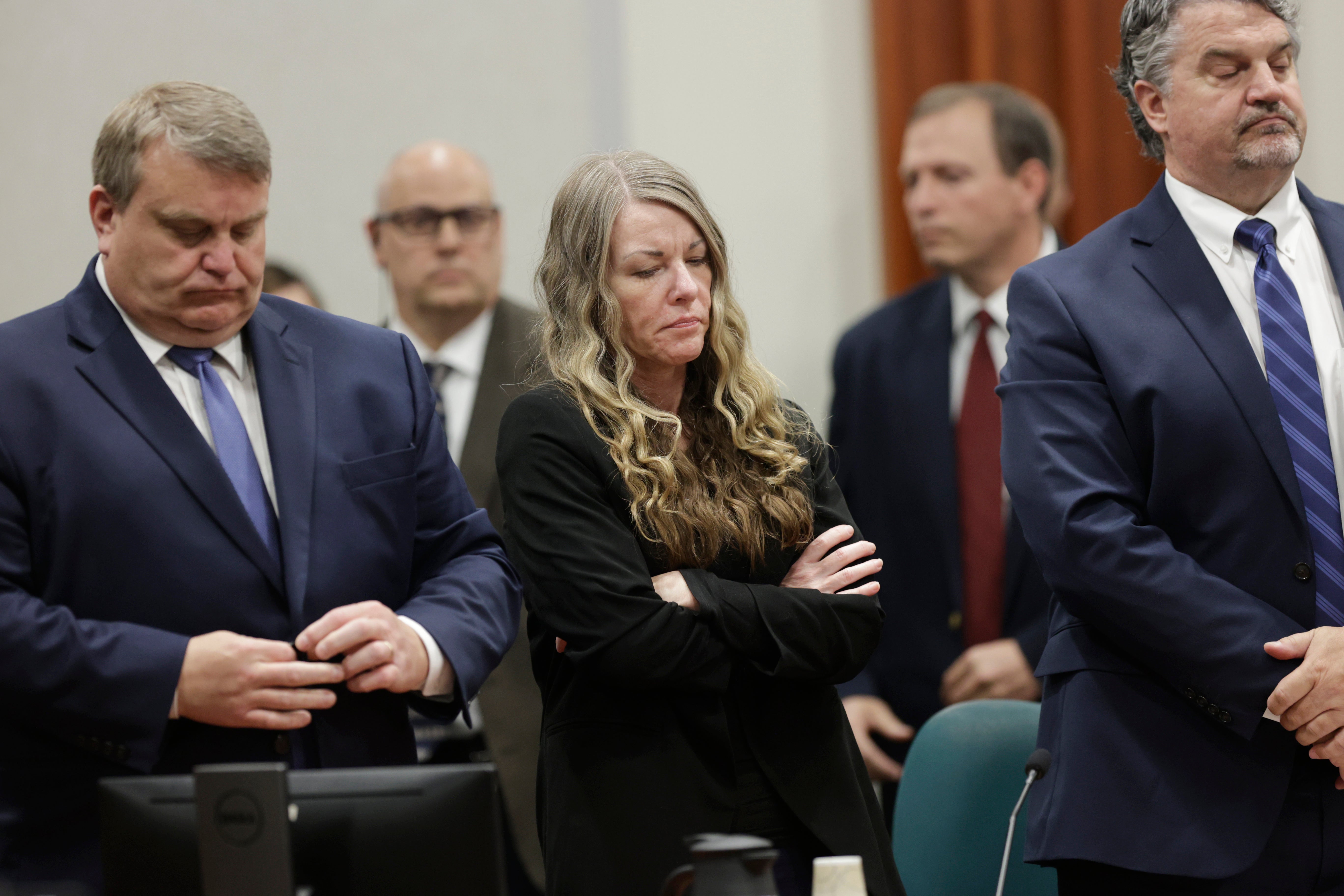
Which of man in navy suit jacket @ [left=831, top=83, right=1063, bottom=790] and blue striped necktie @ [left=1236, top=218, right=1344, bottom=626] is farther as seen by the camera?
man in navy suit jacket @ [left=831, top=83, right=1063, bottom=790]

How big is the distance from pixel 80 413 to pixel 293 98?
252cm

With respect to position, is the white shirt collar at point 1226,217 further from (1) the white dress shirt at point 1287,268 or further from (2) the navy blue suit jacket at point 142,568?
(2) the navy blue suit jacket at point 142,568

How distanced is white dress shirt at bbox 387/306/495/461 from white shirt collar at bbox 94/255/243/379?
1346 mm

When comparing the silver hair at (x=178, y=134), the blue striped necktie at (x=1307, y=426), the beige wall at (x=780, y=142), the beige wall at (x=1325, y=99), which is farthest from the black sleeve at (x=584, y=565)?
the beige wall at (x=1325, y=99)

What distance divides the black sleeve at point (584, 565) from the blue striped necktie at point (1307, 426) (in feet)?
2.99

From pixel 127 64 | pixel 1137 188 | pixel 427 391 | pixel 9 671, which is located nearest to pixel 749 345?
pixel 427 391

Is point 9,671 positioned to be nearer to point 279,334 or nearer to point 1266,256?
point 279,334

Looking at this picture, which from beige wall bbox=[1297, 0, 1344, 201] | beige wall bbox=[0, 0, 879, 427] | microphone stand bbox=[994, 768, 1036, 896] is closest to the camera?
microphone stand bbox=[994, 768, 1036, 896]

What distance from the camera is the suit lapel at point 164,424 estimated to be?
7.11ft

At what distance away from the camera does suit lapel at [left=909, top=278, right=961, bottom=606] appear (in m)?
3.63

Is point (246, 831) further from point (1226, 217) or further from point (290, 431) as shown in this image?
point (1226, 217)

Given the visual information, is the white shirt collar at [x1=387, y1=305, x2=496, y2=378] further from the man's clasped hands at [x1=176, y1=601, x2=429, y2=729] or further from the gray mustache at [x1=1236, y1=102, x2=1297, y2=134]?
the gray mustache at [x1=1236, y1=102, x2=1297, y2=134]

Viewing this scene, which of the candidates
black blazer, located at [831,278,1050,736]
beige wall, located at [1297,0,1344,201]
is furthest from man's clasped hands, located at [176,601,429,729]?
beige wall, located at [1297,0,1344,201]

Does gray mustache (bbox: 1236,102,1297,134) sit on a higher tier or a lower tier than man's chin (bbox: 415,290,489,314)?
higher
